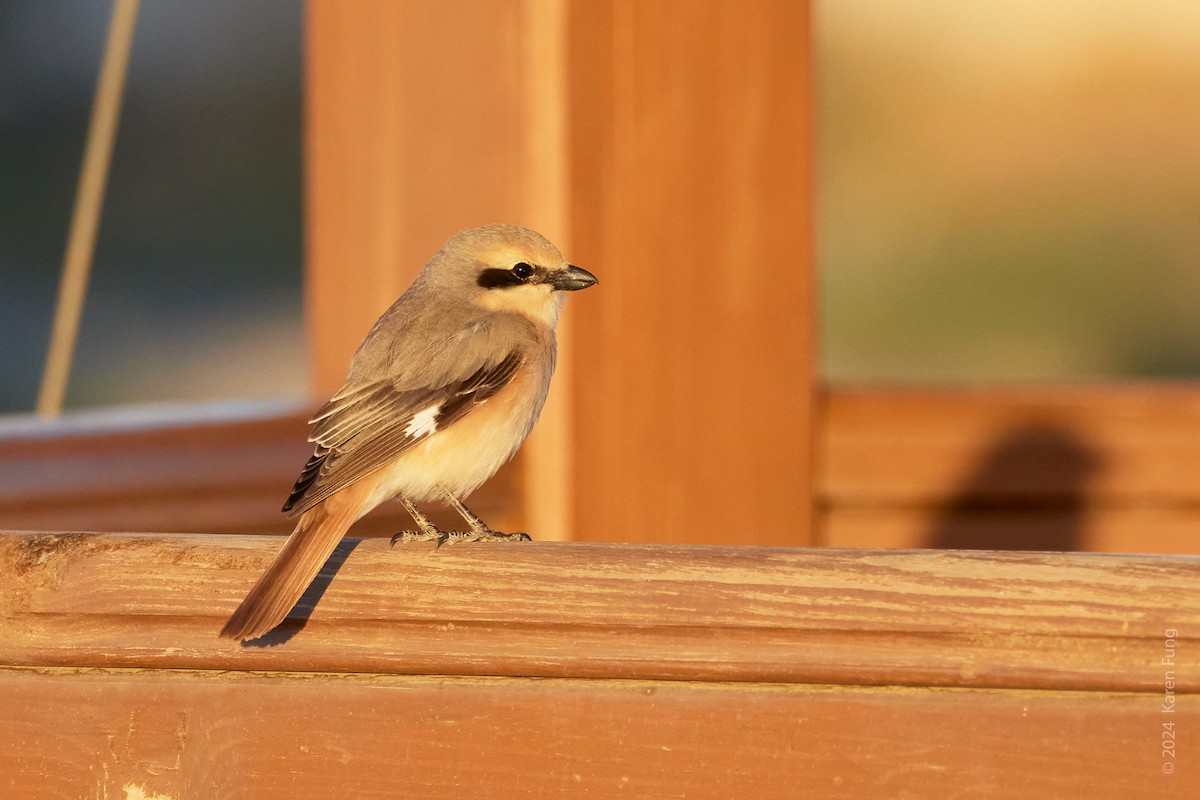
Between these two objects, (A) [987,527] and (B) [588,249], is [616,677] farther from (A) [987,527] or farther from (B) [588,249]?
(A) [987,527]

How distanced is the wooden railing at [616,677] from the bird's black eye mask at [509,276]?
132cm

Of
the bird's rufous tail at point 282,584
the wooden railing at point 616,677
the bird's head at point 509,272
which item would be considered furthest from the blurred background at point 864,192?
the wooden railing at point 616,677

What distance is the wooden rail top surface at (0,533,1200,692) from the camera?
1307mm

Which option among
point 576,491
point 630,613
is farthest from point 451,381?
point 630,613

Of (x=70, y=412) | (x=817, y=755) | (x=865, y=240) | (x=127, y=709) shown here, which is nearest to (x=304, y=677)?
(x=127, y=709)

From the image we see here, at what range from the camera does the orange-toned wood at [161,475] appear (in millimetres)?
2961

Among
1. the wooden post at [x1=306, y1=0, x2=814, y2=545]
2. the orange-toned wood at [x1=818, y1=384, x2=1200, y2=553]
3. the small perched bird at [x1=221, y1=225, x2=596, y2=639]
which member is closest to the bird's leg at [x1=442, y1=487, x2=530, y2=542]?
the small perched bird at [x1=221, y1=225, x2=596, y2=639]

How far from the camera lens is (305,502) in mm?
1959

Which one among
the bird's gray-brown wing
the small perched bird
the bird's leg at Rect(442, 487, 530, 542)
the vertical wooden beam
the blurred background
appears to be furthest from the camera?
the blurred background

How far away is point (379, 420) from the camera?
242cm

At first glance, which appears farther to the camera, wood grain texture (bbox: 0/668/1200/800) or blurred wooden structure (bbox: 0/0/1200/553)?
blurred wooden structure (bbox: 0/0/1200/553)

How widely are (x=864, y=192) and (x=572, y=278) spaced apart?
109 cm

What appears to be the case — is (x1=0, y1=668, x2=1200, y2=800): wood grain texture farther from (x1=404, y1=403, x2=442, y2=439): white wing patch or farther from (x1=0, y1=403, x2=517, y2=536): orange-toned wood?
(x1=0, y1=403, x2=517, y2=536): orange-toned wood

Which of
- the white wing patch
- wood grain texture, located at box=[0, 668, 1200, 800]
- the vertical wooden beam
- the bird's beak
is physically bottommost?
wood grain texture, located at box=[0, 668, 1200, 800]
